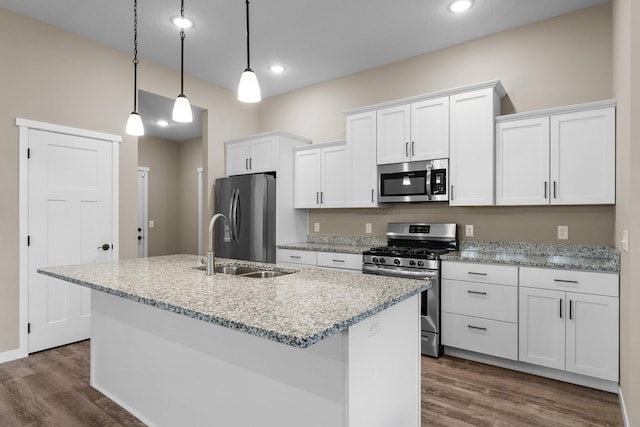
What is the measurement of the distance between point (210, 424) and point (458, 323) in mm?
2190

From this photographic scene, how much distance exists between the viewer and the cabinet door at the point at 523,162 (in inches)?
118

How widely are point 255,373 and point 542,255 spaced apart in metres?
2.77

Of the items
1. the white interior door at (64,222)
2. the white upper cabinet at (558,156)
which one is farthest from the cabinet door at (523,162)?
the white interior door at (64,222)

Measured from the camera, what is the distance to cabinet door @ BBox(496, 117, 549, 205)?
118 inches

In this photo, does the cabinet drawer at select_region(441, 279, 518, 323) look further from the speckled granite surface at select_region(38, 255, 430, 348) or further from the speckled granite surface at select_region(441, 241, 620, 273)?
the speckled granite surface at select_region(38, 255, 430, 348)

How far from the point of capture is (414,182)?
3639mm

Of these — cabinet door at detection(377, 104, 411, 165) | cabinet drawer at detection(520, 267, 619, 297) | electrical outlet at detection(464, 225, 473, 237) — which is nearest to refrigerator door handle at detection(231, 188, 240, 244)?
cabinet door at detection(377, 104, 411, 165)

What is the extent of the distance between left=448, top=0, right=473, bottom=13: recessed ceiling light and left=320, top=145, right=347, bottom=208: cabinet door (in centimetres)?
171

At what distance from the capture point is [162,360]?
1.97 m

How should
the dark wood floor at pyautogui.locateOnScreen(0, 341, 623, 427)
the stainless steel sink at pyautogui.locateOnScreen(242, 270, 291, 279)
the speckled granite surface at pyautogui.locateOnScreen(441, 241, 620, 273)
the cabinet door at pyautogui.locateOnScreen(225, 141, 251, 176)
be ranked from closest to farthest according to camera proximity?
the dark wood floor at pyautogui.locateOnScreen(0, 341, 623, 427) < the stainless steel sink at pyautogui.locateOnScreen(242, 270, 291, 279) < the speckled granite surface at pyautogui.locateOnScreen(441, 241, 620, 273) < the cabinet door at pyautogui.locateOnScreen(225, 141, 251, 176)

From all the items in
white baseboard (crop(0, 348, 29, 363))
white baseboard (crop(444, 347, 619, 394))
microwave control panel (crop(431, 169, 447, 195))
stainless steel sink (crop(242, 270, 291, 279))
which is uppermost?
microwave control panel (crop(431, 169, 447, 195))

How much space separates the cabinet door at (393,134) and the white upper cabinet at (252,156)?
1390mm

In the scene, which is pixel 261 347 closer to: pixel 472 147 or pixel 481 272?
pixel 481 272

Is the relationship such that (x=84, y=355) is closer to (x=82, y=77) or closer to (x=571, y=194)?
(x=82, y=77)
